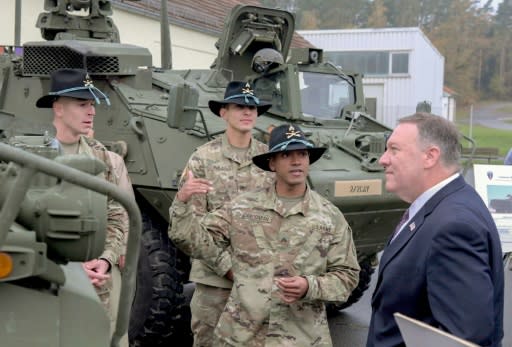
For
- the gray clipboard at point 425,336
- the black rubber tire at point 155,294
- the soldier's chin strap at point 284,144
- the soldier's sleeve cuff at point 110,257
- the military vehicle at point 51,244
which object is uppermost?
the soldier's chin strap at point 284,144

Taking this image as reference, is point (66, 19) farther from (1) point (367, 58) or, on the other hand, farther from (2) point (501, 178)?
(1) point (367, 58)

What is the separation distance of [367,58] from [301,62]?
29.4 m

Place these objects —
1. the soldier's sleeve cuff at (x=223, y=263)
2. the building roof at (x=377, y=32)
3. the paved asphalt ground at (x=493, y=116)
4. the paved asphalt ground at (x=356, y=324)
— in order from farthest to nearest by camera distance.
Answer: the paved asphalt ground at (x=493, y=116) → the building roof at (x=377, y=32) → the paved asphalt ground at (x=356, y=324) → the soldier's sleeve cuff at (x=223, y=263)

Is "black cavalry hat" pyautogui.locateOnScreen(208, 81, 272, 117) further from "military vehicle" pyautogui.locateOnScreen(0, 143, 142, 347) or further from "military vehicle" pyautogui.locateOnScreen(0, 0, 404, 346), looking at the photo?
"military vehicle" pyautogui.locateOnScreen(0, 143, 142, 347)

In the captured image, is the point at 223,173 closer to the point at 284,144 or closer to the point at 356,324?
the point at 284,144

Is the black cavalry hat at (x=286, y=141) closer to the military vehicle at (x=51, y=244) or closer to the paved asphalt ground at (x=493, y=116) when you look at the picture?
the military vehicle at (x=51, y=244)

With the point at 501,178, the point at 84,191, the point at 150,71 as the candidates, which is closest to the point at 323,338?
the point at 84,191

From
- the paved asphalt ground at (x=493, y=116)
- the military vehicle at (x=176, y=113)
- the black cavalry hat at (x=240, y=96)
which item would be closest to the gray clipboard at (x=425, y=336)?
the black cavalry hat at (x=240, y=96)

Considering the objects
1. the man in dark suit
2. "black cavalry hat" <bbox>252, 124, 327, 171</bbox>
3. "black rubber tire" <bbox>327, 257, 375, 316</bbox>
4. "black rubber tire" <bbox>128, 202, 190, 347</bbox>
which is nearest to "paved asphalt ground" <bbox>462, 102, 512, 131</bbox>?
"black rubber tire" <bbox>327, 257, 375, 316</bbox>

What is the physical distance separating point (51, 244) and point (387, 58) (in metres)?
34.2

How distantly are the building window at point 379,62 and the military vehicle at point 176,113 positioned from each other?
91.2 ft

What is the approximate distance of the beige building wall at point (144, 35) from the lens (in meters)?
13.4

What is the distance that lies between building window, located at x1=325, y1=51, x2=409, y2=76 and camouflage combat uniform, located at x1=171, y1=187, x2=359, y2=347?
31.6 meters

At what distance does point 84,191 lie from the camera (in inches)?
89.8
